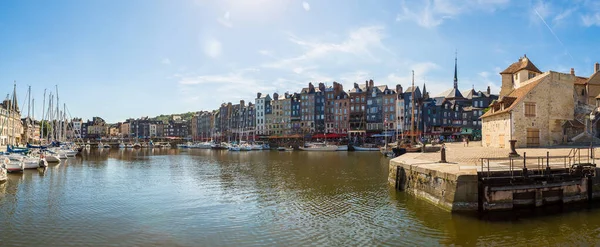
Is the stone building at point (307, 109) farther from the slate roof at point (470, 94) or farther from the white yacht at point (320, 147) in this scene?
the slate roof at point (470, 94)

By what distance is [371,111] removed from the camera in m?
114

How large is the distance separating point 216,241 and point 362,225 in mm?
7483

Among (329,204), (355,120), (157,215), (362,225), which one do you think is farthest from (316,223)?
(355,120)

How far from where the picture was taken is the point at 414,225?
64.1 ft

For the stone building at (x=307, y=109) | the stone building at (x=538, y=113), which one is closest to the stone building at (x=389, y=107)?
the stone building at (x=307, y=109)

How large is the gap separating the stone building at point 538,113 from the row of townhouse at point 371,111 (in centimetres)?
5174

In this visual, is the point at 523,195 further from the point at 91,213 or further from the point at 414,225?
the point at 91,213

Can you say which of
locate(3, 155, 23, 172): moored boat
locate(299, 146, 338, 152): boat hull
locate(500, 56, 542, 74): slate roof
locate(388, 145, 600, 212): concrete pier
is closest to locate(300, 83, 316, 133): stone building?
locate(299, 146, 338, 152): boat hull

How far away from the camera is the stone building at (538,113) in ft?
130

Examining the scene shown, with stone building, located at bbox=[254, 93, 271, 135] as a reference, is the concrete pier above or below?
below

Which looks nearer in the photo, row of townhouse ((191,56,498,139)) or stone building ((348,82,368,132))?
row of townhouse ((191,56,498,139))

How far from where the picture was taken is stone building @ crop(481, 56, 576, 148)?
130 feet

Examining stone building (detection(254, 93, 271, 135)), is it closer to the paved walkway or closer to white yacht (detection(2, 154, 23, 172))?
white yacht (detection(2, 154, 23, 172))

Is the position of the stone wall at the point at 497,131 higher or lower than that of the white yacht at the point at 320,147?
higher
